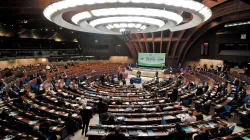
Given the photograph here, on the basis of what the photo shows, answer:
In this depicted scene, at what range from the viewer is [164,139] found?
22.1ft

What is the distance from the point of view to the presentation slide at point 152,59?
32.0m

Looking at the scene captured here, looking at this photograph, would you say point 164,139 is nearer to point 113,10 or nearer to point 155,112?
point 155,112

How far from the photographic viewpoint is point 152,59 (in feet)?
108

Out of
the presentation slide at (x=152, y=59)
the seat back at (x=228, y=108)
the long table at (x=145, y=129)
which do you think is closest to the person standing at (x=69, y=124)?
the long table at (x=145, y=129)

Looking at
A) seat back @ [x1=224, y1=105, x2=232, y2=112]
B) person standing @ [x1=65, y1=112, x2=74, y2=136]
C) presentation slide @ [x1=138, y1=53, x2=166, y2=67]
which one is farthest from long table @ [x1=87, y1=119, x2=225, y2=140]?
presentation slide @ [x1=138, y1=53, x2=166, y2=67]

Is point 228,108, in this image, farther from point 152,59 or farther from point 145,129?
point 152,59

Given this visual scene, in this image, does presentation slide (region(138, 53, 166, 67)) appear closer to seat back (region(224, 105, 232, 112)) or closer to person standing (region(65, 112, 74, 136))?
seat back (region(224, 105, 232, 112))

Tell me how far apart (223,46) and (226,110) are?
20414mm

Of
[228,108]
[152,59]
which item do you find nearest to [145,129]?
[228,108]

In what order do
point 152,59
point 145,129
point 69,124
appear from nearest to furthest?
point 145,129 < point 69,124 < point 152,59

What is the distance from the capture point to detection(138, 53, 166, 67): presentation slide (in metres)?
32.0

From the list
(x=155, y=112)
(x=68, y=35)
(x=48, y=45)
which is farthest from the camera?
(x=68, y=35)

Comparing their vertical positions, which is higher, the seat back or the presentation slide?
the presentation slide

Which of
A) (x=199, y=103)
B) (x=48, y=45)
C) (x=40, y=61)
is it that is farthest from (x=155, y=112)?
(x=48, y=45)
